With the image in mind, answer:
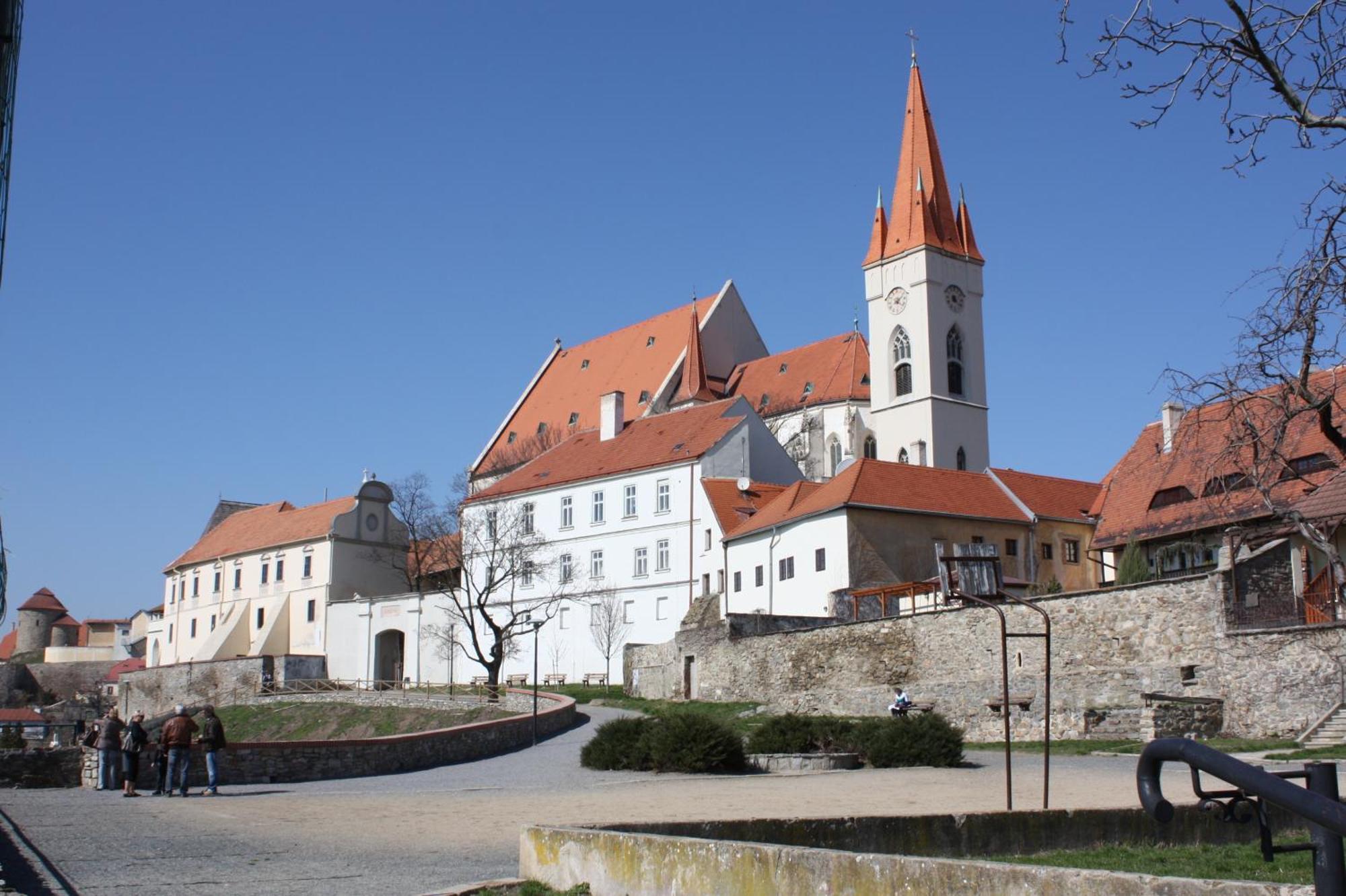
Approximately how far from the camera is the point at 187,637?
84.1 m

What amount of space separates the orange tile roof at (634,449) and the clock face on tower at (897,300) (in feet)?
43.1

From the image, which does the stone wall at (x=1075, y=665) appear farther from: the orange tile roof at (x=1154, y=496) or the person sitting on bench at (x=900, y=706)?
the orange tile roof at (x=1154, y=496)

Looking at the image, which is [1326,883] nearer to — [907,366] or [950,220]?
[907,366]

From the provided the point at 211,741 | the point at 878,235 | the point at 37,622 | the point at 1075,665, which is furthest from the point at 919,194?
the point at 37,622

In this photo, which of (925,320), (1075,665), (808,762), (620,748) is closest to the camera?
(808,762)

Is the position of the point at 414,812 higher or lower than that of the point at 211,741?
lower

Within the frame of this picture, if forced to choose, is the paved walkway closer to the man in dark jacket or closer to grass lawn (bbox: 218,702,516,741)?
the man in dark jacket

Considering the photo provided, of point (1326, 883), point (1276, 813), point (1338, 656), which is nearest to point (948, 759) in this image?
point (1338, 656)

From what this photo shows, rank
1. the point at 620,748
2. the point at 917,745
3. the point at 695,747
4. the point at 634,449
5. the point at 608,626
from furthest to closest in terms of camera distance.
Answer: the point at 634,449, the point at 608,626, the point at 620,748, the point at 695,747, the point at 917,745

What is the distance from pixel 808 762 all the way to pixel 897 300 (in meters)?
51.5

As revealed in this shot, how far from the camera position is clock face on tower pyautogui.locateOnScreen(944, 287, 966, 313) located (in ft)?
244

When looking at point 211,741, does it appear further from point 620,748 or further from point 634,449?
point 634,449

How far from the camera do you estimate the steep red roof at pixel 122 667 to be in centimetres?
10093

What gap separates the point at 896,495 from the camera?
4872 centimetres
